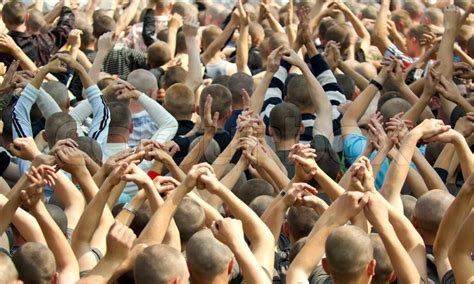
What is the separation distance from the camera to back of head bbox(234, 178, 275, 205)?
28.3ft

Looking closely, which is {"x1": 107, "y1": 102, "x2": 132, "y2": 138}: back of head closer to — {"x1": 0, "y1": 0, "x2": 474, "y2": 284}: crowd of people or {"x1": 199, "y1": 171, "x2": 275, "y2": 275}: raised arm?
{"x1": 0, "y1": 0, "x2": 474, "y2": 284}: crowd of people

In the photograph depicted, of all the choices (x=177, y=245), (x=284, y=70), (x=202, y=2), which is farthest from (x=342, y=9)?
(x=177, y=245)

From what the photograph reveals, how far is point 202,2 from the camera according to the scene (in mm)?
18703

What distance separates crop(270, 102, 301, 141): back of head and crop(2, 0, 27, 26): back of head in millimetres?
4254

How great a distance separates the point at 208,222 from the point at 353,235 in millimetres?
1500

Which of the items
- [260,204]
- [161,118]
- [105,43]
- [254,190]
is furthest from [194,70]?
[260,204]

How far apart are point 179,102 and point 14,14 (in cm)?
326

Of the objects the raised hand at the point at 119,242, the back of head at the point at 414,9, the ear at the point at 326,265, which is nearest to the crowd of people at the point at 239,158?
the raised hand at the point at 119,242

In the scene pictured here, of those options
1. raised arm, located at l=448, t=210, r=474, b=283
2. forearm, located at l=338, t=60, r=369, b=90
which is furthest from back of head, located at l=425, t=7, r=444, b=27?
raised arm, located at l=448, t=210, r=474, b=283

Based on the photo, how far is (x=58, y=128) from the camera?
9469mm

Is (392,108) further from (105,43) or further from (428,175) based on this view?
(105,43)

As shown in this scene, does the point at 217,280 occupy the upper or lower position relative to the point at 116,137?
upper

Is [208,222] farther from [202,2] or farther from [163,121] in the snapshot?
[202,2]

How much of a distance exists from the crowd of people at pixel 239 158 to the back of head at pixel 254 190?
0.01 metres
